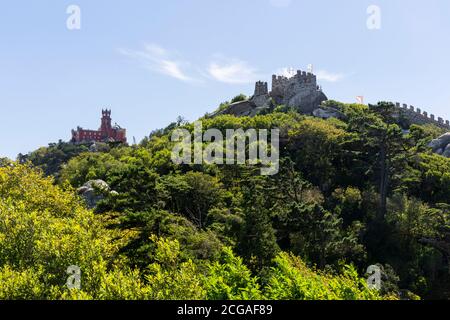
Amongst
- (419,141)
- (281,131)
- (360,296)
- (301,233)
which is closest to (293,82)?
(281,131)

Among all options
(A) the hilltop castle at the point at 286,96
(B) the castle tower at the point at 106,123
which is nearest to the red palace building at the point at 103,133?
(B) the castle tower at the point at 106,123

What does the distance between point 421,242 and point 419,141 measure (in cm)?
942

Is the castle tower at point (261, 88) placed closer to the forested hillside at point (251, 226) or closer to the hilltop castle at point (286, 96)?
the hilltop castle at point (286, 96)

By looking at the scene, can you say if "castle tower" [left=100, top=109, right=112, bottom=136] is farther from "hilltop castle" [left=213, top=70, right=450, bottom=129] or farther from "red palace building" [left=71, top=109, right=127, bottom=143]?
"hilltop castle" [left=213, top=70, right=450, bottom=129]

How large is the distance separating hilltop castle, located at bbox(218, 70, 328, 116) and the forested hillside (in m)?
21.1

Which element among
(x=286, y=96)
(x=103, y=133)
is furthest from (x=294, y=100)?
(x=103, y=133)

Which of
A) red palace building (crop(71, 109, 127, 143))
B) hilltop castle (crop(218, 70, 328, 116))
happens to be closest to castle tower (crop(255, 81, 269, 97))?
hilltop castle (crop(218, 70, 328, 116))

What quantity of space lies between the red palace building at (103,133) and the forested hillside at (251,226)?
238 ft

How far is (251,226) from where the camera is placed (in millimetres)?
33844

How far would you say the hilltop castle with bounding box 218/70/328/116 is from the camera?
87750 millimetres

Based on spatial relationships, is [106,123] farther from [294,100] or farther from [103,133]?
[294,100]

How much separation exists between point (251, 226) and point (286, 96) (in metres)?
59.3

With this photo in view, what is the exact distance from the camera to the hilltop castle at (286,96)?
87.8 metres

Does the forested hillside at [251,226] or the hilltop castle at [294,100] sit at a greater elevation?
the hilltop castle at [294,100]
